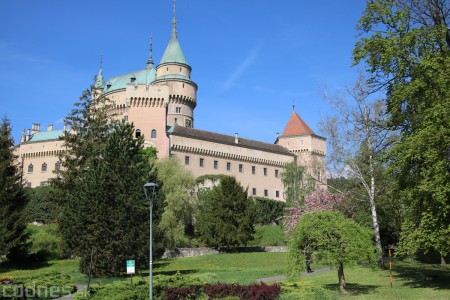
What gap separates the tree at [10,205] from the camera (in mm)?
32031

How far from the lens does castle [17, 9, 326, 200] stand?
5650cm

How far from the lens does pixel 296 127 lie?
243 ft

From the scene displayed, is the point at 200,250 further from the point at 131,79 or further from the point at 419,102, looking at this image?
the point at 131,79

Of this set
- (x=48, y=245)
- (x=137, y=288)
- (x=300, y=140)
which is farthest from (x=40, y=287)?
(x=300, y=140)

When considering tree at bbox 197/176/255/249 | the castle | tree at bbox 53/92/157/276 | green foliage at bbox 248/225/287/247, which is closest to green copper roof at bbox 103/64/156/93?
the castle

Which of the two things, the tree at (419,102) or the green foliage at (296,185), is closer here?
the tree at (419,102)

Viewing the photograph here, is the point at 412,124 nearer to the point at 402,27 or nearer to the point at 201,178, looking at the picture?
the point at 402,27

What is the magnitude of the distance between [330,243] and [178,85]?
51.9 m

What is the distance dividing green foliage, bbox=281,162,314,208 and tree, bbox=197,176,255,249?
508 centimetres

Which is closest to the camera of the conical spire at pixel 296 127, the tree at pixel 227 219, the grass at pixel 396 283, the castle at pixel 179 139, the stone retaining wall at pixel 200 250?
the grass at pixel 396 283

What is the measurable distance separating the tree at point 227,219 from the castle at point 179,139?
14315 mm

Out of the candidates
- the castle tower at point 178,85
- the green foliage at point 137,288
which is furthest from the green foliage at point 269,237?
the green foliage at point 137,288

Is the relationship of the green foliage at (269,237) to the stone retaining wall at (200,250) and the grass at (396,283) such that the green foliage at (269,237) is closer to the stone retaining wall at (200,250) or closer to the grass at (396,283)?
the stone retaining wall at (200,250)

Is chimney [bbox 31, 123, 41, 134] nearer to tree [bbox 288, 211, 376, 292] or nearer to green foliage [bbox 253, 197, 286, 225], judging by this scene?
green foliage [bbox 253, 197, 286, 225]
